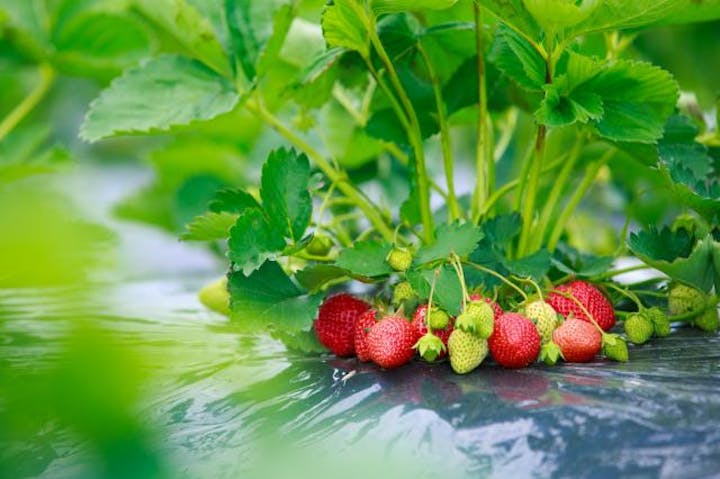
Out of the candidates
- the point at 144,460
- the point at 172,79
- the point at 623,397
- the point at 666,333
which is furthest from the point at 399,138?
the point at 144,460

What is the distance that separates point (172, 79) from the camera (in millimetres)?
995

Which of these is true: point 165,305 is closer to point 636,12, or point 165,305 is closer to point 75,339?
point 636,12

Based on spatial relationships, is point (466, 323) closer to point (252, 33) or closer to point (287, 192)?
point (287, 192)

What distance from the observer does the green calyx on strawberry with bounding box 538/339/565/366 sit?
2.49ft

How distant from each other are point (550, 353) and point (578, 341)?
1.3 inches

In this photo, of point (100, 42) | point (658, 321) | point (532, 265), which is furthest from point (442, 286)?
point (100, 42)

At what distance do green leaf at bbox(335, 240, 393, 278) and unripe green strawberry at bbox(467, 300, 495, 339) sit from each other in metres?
0.11

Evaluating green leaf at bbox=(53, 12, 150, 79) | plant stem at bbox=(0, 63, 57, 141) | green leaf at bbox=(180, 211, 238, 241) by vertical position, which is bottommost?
green leaf at bbox=(180, 211, 238, 241)

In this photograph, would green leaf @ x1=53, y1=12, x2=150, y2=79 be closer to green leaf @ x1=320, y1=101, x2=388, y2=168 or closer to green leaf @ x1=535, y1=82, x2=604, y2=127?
green leaf @ x1=320, y1=101, x2=388, y2=168

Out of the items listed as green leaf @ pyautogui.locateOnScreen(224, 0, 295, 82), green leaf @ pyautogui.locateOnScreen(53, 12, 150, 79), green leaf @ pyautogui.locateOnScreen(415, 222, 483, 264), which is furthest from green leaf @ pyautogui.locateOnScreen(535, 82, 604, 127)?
green leaf @ pyautogui.locateOnScreen(53, 12, 150, 79)

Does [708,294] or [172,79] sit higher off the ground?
[172,79]

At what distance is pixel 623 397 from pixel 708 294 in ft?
0.99

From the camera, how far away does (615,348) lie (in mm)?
771

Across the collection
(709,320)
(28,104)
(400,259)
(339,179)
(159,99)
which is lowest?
(709,320)
